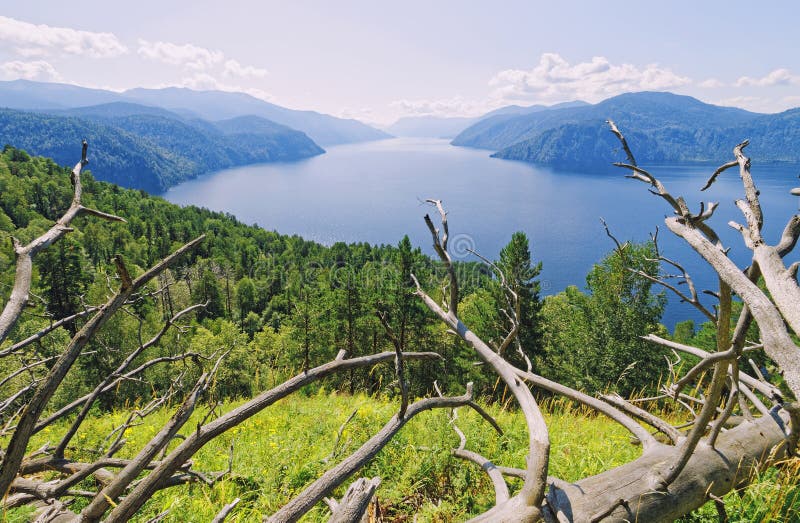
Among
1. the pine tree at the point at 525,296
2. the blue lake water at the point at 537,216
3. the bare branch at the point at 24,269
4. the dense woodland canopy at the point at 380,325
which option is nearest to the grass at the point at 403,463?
the dense woodland canopy at the point at 380,325

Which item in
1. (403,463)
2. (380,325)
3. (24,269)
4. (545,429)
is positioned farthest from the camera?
(380,325)

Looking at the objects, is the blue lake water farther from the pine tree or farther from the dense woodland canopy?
the pine tree

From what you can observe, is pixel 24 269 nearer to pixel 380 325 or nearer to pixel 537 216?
pixel 380 325

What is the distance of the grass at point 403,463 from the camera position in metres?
3.34

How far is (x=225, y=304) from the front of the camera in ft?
250

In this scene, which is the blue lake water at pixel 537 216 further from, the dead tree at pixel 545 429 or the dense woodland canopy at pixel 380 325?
the dead tree at pixel 545 429

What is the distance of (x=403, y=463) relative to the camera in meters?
4.44

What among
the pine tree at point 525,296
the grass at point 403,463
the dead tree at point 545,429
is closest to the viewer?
the dead tree at point 545,429

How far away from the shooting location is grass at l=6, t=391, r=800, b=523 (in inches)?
131

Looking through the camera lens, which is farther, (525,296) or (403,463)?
(525,296)

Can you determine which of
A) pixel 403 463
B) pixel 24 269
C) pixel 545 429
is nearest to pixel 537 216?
pixel 403 463

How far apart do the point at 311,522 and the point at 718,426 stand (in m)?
3.23

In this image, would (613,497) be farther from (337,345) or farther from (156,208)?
(156,208)

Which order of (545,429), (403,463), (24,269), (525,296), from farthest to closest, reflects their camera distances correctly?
(525,296)
(403,463)
(545,429)
(24,269)
